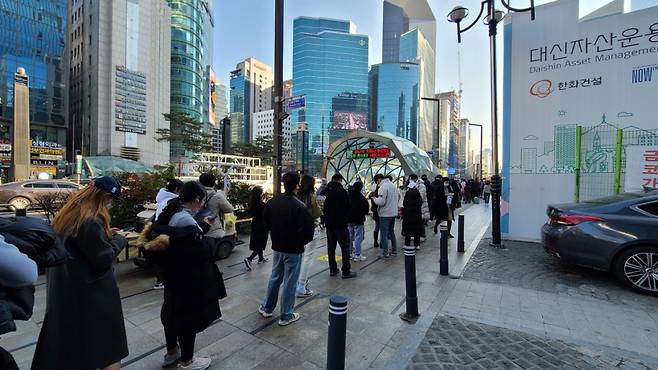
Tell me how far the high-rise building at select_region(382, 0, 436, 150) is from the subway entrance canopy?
6146 cm

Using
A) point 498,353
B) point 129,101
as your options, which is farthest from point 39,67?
point 498,353

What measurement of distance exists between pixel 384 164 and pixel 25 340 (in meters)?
22.2

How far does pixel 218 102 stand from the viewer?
120000mm

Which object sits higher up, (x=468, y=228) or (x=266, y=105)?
(x=266, y=105)

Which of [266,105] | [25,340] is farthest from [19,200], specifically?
[266,105]

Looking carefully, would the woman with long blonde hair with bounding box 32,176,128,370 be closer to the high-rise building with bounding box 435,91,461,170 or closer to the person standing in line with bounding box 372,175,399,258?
the person standing in line with bounding box 372,175,399,258

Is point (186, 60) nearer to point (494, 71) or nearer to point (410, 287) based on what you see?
point (494, 71)

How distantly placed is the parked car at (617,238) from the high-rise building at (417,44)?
80.1m

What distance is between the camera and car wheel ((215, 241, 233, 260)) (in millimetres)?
6662

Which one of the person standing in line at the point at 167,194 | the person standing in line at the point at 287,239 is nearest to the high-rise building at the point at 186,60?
the person standing in line at the point at 167,194

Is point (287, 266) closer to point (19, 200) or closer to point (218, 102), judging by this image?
point (19, 200)

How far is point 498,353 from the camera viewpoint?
127 inches

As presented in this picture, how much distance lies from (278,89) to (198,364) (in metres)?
6.46

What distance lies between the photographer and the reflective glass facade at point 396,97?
81812mm
